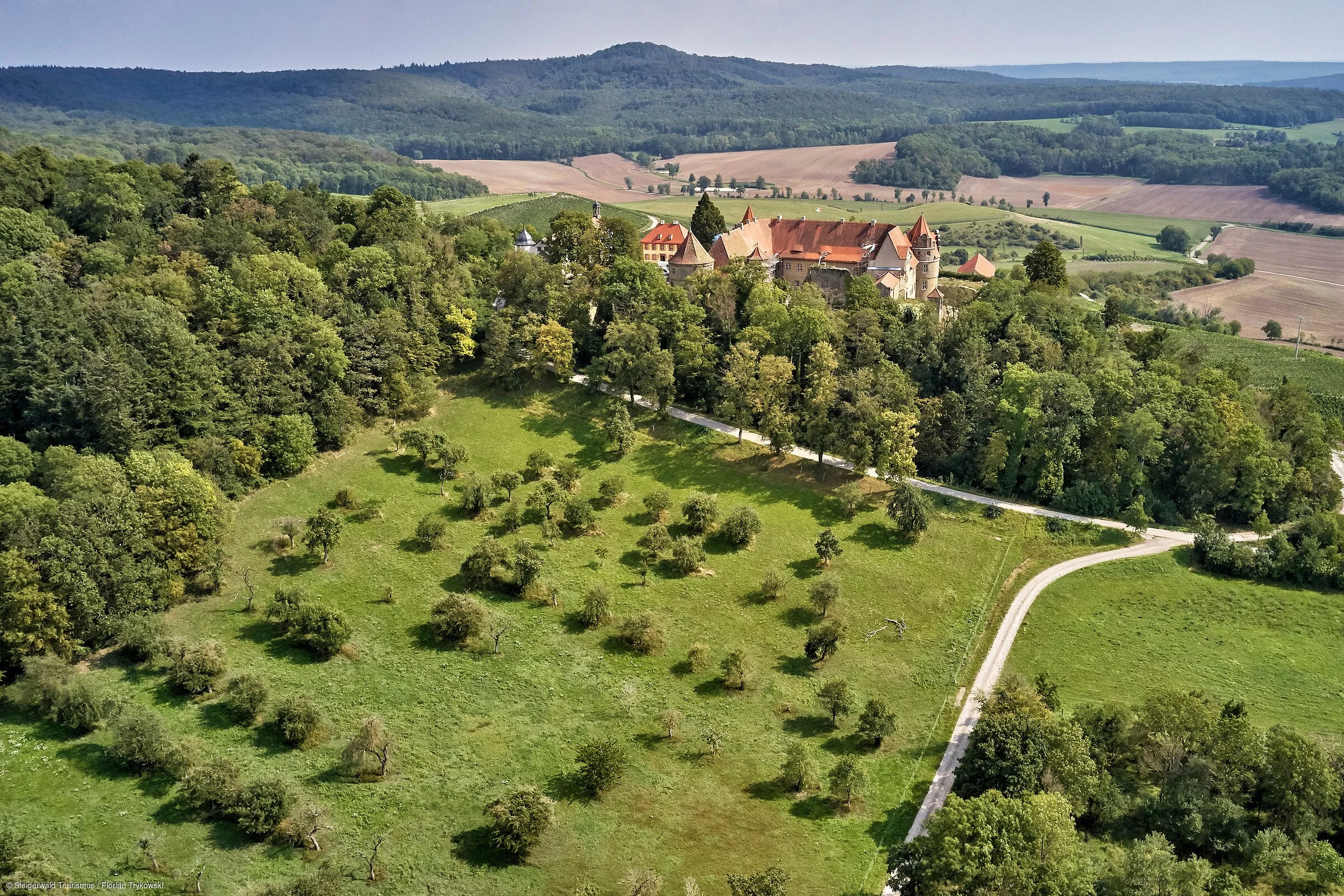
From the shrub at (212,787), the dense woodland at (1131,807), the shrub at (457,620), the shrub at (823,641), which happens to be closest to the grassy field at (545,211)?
the shrub at (457,620)

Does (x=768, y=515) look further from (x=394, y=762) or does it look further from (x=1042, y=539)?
(x=394, y=762)

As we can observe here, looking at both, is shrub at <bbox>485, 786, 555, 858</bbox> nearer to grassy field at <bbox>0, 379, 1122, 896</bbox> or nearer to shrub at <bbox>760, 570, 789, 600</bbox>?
grassy field at <bbox>0, 379, 1122, 896</bbox>

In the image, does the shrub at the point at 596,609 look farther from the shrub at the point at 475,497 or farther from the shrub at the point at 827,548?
the shrub at the point at 827,548

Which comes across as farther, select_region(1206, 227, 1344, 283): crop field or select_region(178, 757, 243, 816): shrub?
select_region(1206, 227, 1344, 283): crop field

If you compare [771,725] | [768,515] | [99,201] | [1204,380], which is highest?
[99,201]

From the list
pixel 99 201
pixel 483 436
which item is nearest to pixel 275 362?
pixel 483 436

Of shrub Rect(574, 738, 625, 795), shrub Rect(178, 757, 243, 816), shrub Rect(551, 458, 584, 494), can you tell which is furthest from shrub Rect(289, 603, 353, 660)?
shrub Rect(551, 458, 584, 494)
